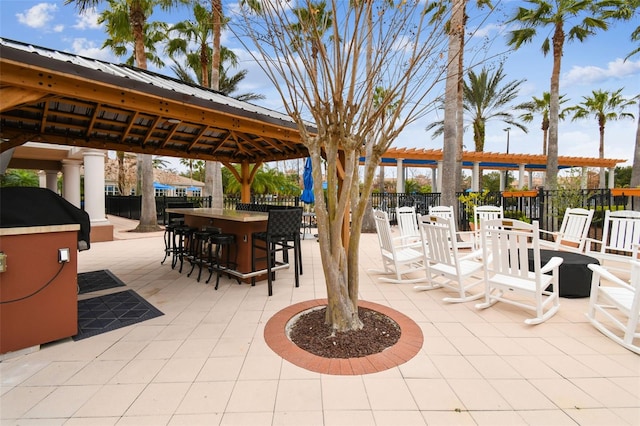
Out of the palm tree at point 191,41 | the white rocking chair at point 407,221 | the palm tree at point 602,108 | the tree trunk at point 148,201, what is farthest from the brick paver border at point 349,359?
the palm tree at point 602,108

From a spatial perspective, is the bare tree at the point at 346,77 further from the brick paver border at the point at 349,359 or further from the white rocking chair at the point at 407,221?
the white rocking chair at the point at 407,221

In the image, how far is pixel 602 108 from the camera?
22594 millimetres

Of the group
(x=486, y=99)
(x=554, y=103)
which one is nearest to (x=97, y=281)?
(x=554, y=103)

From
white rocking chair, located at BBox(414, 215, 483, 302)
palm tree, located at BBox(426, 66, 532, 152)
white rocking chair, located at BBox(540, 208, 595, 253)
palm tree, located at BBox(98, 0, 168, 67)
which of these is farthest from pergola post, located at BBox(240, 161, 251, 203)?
palm tree, located at BBox(426, 66, 532, 152)

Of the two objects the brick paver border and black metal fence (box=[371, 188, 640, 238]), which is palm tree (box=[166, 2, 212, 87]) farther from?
the brick paver border

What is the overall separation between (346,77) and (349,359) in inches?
92.1

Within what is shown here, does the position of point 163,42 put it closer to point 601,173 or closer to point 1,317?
point 1,317

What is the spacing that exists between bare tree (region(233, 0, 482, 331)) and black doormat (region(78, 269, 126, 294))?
359 cm

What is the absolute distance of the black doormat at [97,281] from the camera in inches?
172

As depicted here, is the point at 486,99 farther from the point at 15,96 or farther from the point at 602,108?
the point at 15,96

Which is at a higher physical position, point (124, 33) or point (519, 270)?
point (124, 33)

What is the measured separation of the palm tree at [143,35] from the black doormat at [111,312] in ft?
24.4

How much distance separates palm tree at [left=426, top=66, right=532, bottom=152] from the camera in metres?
14.8

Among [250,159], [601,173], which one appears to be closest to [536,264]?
[250,159]
